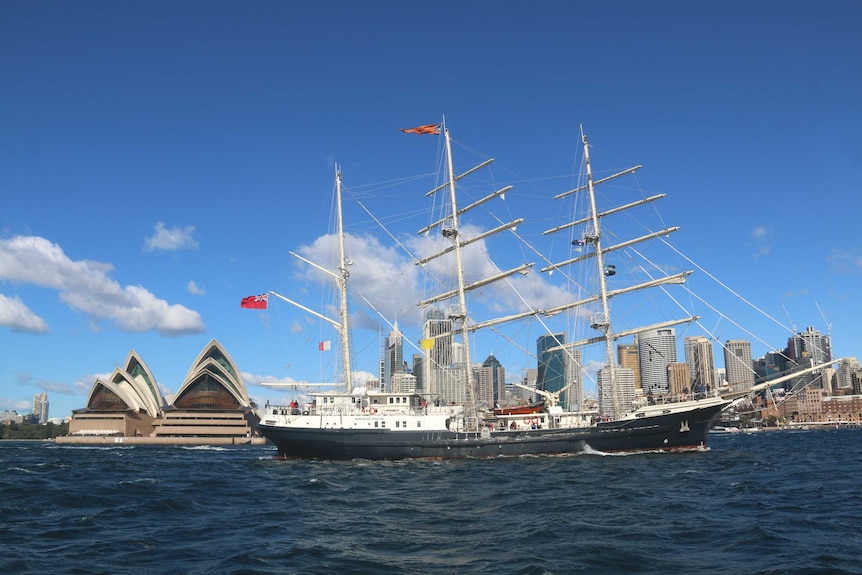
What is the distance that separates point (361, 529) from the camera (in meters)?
23.5

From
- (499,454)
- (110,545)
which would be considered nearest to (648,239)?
(499,454)

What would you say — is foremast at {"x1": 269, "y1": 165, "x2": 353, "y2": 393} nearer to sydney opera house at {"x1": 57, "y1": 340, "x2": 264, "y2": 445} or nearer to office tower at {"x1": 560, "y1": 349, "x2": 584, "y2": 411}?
office tower at {"x1": 560, "y1": 349, "x2": 584, "y2": 411}

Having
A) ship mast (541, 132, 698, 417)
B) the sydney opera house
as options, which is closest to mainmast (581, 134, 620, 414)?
ship mast (541, 132, 698, 417)

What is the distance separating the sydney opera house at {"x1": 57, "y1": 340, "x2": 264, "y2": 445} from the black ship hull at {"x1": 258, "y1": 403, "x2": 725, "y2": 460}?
118744 mm

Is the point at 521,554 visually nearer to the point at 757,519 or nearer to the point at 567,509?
the point at 567,509

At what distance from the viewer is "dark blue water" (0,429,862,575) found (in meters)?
17.7

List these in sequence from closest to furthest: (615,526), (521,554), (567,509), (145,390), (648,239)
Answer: (521,554) < (615,526) < (567,509) < (648,239) < (145,390)

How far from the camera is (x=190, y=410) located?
170250 mm

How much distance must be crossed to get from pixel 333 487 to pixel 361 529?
1457 cm

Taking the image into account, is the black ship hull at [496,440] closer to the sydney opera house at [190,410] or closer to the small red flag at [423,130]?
→ the small red flag at [423,130]

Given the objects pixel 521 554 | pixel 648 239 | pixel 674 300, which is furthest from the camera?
pixel 648 239

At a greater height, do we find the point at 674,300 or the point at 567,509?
the point at 674,300

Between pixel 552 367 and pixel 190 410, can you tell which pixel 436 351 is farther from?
Result: pixel 190 410

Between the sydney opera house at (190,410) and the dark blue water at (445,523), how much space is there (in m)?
131
